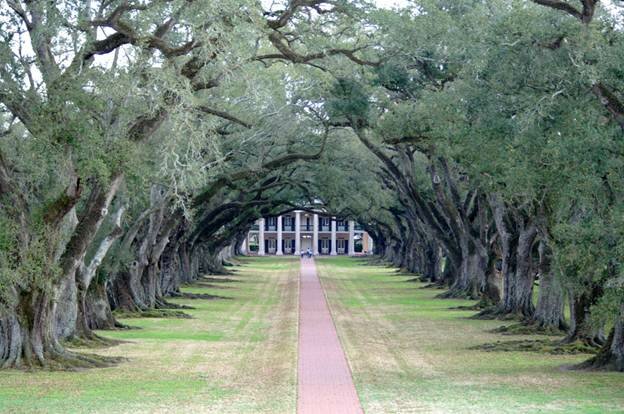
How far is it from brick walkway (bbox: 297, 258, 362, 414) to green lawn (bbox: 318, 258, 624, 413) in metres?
0.26

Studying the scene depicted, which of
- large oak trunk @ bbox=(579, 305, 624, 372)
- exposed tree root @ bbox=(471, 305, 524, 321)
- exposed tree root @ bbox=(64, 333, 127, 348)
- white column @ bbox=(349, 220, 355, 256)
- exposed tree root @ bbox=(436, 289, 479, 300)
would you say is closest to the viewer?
large oak trunk @ bbox=(579, 305, 624, 372)

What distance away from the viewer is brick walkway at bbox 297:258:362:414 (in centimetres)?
1574

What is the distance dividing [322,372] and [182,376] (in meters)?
2.55

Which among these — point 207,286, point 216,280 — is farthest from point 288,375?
point 216,280

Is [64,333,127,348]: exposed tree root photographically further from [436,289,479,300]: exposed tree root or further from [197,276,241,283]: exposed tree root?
[197,276,241,283]: exposed tree root

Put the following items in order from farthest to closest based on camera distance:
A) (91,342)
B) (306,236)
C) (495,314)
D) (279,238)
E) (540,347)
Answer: (306,236) < (279,238) < (495,314) < (91,342) < (540,347)

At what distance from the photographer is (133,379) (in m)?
19.1

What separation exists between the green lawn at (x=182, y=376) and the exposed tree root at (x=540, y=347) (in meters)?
4.71

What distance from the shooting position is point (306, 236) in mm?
150500

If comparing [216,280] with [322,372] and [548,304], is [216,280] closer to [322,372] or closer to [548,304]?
[548,304]

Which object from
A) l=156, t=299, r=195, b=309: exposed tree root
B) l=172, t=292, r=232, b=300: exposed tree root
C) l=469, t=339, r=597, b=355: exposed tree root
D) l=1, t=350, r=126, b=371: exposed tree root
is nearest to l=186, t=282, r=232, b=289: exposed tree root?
l=172, t=292, r=232, b=300: exposed tree root

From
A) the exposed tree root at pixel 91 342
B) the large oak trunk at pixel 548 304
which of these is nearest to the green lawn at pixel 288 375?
the exposed tree root at pixel 91 342

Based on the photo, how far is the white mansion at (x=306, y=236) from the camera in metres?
147

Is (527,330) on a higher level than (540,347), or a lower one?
higher
